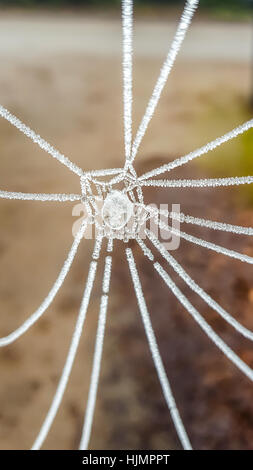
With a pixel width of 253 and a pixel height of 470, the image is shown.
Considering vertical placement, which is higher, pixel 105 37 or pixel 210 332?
pixel 105 37

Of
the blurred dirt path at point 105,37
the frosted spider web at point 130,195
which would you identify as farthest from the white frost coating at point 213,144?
the blurred dirt path at point 105,37

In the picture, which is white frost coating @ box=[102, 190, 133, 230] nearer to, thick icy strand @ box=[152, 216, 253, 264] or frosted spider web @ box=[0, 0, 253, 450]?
frosted spider web @ box=[0, 0, 253, 450]

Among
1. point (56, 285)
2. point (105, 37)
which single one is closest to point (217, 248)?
point (56, 285)

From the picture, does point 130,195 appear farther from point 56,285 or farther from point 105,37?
point 105,37

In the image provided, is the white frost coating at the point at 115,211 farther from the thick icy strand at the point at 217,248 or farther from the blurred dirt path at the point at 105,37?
the blurred dirt path at the point at 105,37

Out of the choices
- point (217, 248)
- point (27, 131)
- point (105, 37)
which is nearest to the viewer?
point (27, 131)

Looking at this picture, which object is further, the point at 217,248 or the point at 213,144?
the point at 217,248

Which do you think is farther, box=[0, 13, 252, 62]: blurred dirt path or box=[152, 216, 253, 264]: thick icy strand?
box=[0, 13, 252, 62]: blurred dirt path

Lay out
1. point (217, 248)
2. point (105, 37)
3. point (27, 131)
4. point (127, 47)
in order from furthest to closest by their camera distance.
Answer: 1. point (105, 37)
2. point (217, 248)
3. point (27, 131)
4. point (127, 47)

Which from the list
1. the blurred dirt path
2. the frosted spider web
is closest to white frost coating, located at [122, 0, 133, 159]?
the frosted spider web

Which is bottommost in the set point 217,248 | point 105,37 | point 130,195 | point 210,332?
point 210,332

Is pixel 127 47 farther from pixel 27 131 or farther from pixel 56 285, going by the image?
pixel 56 285

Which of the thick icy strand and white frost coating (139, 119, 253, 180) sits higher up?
white frost coating (139, 119, 253, 180)

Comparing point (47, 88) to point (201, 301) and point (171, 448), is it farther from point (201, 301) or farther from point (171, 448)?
point (171, 448)
